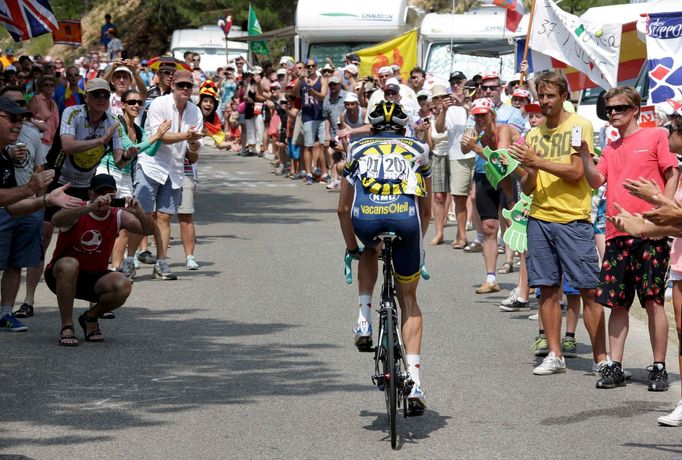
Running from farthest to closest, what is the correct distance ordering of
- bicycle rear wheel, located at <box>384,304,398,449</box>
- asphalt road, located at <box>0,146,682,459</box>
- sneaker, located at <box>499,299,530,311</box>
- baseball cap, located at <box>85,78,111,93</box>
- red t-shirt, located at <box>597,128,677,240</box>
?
sneaker, located at <box>499,299,530,311</box>, baseball cap, located at <box>85,78,111,93</box>, red t-shirt, located at <box>597,128,677,240</box>, asphalt road, located at <box>0,146,682,459</box>, bicycle rear wheel, located at <box>384,304,398,449</box>

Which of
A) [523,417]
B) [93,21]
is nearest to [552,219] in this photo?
[523,417]

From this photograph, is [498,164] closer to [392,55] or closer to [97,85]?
[97,85]

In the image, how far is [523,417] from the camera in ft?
26.2

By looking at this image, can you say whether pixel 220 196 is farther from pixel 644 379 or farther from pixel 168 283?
pixel 644 379

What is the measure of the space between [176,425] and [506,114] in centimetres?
699

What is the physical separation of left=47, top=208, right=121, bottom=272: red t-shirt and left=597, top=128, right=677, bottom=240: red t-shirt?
13.2ft

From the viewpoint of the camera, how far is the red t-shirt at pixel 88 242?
10422 mm

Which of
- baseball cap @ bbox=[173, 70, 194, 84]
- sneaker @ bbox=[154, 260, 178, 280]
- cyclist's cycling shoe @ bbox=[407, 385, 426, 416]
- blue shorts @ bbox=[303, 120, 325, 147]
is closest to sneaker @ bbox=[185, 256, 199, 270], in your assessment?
sneaker @ bbox=[154, 260, 178, 280]

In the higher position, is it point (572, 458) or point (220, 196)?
point (572, 458)

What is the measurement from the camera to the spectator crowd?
884 cm

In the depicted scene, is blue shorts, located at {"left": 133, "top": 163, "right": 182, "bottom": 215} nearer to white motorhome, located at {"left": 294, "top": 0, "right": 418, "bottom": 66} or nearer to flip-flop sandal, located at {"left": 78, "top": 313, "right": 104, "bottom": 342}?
flip-flop sandal, located at {"left": 78, "top": 313, "right": 104, "bottom": 342}

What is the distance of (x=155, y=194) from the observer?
1402 centimetres

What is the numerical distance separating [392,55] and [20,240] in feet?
60.6

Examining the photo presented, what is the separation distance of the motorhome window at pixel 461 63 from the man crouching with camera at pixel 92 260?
61.8 feet
